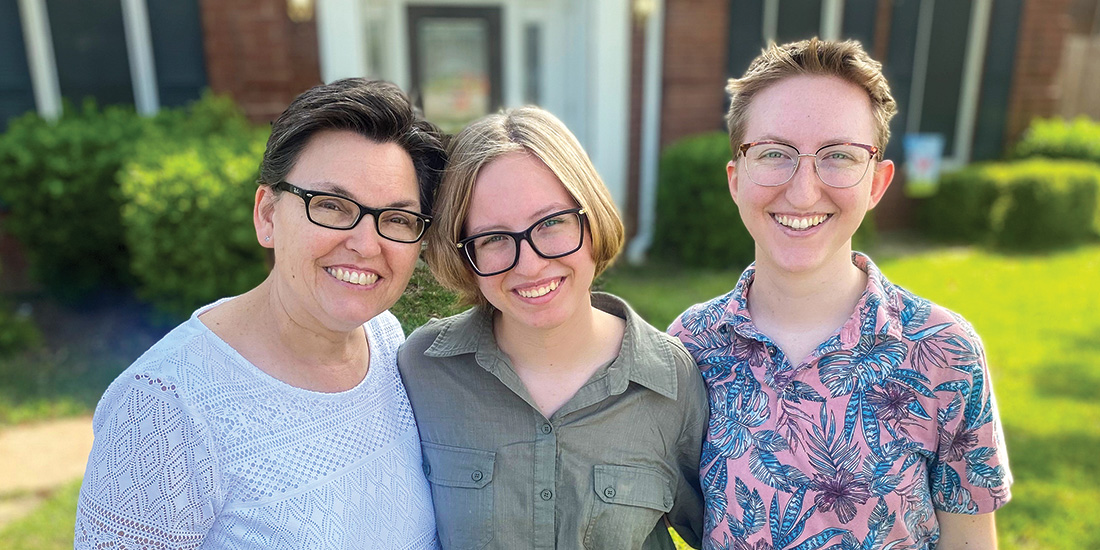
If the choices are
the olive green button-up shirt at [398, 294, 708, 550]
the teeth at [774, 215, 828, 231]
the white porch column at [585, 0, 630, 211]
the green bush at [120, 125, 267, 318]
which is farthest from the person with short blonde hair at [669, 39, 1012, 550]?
the white porch column at [585, 0, 630, 211]

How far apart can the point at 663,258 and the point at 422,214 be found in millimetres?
6485

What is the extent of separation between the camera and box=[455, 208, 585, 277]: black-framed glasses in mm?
1568

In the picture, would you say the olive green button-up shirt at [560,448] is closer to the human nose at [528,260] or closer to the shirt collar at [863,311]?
the shirt collar at [863,311]

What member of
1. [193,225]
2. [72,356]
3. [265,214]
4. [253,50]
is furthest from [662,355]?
[253,50]

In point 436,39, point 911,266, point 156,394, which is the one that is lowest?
point 911,266

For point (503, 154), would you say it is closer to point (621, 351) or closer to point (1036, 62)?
point (621, 351)

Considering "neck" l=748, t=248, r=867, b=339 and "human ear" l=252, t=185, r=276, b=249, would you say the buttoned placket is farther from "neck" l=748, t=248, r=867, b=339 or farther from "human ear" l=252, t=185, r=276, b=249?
"human ear" l=252, t=185, r=276, b=249

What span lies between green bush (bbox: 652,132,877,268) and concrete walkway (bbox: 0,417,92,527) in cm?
536

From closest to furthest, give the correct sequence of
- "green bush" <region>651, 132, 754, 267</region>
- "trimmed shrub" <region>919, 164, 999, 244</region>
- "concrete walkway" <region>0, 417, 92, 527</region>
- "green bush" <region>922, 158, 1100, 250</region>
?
"concrete walkway" <region>0, 417, 92, 527</region> < "green bush" <region>651, 132, 754, 267</region> < "green bush" <region>922, 158, 1100, 250</region> < "trimmed shrub" <region>919, 164, 999, 244</region>

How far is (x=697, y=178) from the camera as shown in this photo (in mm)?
7234

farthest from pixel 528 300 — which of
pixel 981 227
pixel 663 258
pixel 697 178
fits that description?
pixel 981 227

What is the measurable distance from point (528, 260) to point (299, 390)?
54cm

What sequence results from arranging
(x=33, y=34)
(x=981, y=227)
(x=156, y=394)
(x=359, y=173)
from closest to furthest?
(x=156, y=394) < (x=359, y=173) < (x=33, y=34) < (x=981, y=227)

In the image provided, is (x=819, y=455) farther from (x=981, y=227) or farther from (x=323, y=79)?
(x=981, y=227)
